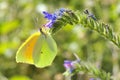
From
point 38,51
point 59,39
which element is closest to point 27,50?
point 38,51

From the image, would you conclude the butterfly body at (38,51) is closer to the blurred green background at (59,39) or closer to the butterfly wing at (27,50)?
the butterfly wing at (27,50)

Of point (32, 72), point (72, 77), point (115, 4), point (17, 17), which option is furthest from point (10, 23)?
point (72, 77)

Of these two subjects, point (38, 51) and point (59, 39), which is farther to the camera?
point (59, 39)

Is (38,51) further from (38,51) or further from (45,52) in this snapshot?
(45,52)

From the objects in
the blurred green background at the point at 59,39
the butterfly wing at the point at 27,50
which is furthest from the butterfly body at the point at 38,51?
the blurred green background at the point at 59,39

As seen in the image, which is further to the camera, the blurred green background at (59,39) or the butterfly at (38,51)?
the blurred green background at (59,39)

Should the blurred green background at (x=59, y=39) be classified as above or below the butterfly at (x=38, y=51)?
below

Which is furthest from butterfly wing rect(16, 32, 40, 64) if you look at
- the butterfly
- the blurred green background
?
the blurred green background
